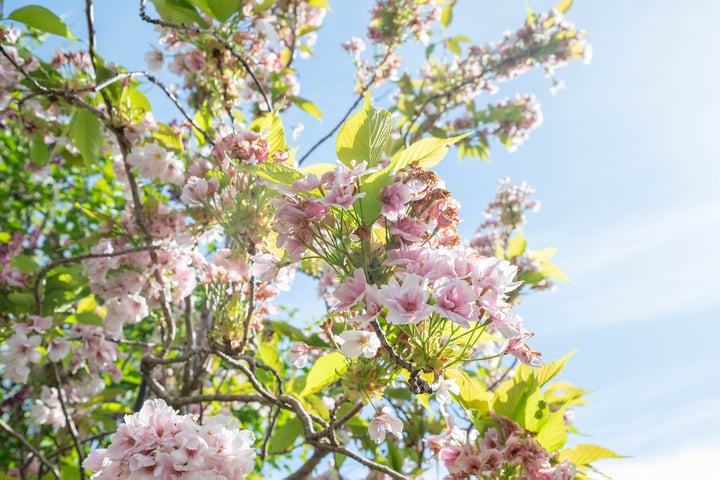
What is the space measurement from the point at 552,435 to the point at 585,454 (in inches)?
5.8

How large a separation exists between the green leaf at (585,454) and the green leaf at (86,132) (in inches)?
87.5

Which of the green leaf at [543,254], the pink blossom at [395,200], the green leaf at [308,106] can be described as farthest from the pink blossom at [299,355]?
the green leaf at [308,106]

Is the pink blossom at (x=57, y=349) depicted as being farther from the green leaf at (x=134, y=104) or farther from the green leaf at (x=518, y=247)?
the green leaf at (x=518, y=247)

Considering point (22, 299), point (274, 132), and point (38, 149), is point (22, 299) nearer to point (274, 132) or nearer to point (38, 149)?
point (38, 149)

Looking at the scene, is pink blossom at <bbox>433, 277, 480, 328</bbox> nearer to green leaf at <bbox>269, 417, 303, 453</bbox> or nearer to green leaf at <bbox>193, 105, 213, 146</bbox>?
green leaf at <bbox>269, 417, 303, 453</bbox>

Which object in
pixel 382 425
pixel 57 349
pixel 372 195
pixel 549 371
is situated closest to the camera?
pixel 372 195

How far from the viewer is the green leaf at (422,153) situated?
3.49ft

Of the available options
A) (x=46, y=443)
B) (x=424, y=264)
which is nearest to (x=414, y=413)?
(x=424, y=264)

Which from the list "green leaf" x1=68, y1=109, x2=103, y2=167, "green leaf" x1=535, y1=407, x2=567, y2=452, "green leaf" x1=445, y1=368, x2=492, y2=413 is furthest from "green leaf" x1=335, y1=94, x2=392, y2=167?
"green leaf" x1=68, y1=109, x2=103, y2=167

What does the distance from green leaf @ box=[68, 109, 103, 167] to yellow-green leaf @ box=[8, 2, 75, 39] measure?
0.33m

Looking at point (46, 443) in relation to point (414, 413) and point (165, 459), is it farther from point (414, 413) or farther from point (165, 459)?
point (165, 459)

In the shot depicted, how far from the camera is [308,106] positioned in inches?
138

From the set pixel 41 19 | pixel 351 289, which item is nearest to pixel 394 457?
pixel 351 289

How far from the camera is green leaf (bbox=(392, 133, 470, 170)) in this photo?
106 cm
